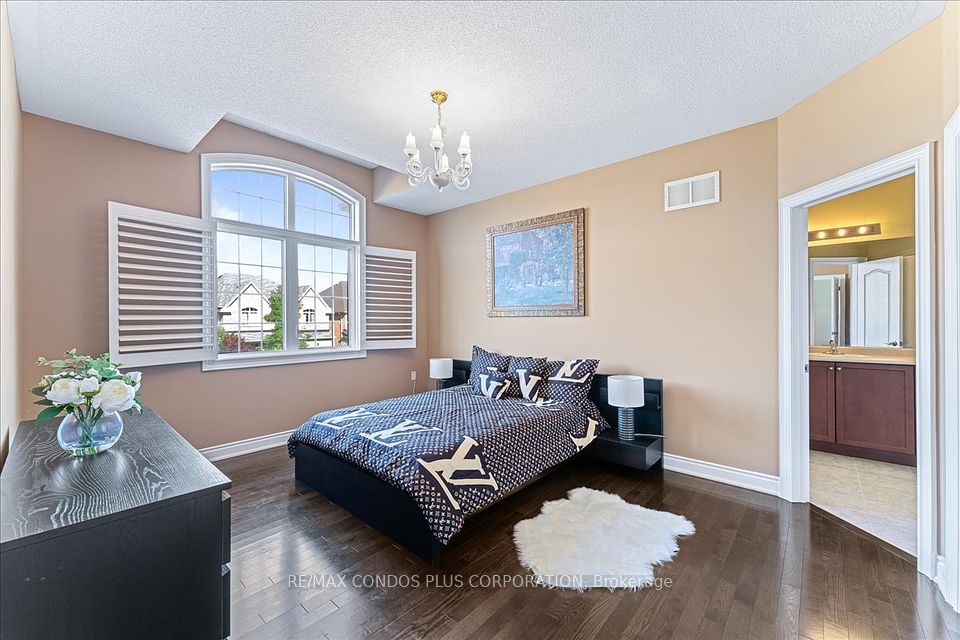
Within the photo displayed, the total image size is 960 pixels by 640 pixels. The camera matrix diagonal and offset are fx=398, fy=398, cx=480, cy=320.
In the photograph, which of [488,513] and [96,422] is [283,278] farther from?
[488,513]

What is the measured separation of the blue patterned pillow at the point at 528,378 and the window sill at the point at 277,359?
194 centimetres

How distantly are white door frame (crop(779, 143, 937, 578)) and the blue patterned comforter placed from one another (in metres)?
1.38

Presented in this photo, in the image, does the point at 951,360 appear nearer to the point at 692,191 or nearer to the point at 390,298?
the point at 692,191

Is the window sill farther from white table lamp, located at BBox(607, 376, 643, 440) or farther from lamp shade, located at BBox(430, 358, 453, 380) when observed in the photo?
white table lamp, located at BBox(607, 376, 643, 440)

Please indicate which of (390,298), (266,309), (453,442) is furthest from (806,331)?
(266,309)

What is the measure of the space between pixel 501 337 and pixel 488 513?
2356 mm

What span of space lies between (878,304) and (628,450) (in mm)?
3162

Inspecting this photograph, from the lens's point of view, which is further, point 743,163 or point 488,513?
point 743,163

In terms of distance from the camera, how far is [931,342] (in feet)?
6.52

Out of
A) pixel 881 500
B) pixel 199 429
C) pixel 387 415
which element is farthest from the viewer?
pixel 199 429

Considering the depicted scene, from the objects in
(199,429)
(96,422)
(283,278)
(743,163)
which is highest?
(743,163)

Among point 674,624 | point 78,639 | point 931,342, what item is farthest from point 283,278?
point 931,342

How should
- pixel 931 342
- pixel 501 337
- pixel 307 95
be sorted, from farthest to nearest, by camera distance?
pixel 501 337
pixel 307 95
pixel 931 342

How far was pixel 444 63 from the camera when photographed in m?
2.34
